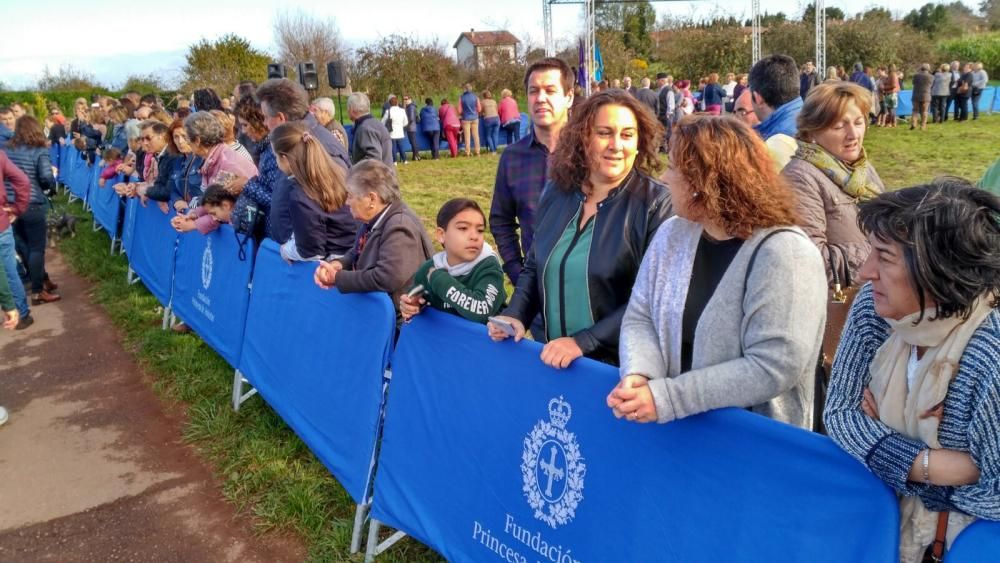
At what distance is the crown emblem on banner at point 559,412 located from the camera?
2412 millimetres

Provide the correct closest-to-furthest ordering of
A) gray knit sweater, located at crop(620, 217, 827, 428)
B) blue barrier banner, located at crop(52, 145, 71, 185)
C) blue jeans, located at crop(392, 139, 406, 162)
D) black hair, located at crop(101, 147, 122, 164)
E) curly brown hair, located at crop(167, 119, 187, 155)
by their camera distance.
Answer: gray knit sweater, located at crop(620, 217, 827, 428), curly brown hair, located at crop(167, 119, 187, 155), black hair, located at crop(101, 147, 122, 164), blue barrier banner, located at crop(52, 145, 71, 185), blue jeans, located at crop(392, 139, 406, 162)

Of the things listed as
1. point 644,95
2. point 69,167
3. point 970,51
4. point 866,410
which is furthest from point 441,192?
point 970,51

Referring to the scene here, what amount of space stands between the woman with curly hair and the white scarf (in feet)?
3.28

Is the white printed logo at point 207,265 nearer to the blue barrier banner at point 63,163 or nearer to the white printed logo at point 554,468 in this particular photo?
the white printed logo at point 554,468

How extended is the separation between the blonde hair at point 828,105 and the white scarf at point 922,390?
189 cm

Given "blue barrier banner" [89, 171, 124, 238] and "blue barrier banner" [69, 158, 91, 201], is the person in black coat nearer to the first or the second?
"blue barrier banner" [89, 171, 124, 238]

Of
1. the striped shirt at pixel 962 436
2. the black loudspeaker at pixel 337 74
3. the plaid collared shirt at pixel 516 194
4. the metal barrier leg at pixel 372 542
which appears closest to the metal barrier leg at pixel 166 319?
the plaid collared shirt at pixel 516 194

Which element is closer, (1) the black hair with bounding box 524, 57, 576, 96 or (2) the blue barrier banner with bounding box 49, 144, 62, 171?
(1) the black hair with bounding box 524, 57, 576, 96

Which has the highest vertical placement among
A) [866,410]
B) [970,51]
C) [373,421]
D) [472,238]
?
[970,51]

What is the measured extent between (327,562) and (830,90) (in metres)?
3.13

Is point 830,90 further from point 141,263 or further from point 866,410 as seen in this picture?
point 141,263

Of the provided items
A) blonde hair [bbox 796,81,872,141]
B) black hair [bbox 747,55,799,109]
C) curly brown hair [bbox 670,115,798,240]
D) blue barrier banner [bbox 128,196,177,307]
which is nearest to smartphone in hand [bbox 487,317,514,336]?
curly brown hair [bbox 670,115,798,240]

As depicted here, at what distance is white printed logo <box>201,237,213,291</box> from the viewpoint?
5.82 metres

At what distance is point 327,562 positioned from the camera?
3.35 m
